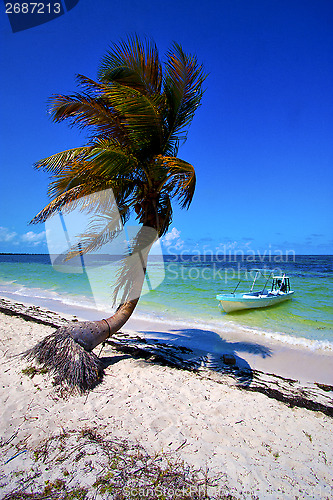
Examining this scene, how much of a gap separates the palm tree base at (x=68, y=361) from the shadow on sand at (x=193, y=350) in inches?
42.9

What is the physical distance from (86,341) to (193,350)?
3777mm

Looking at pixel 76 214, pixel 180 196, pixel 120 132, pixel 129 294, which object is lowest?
pixel 129 294

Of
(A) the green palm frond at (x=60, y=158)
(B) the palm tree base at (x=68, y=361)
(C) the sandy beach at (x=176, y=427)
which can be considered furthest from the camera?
(A) the green palm frond at (x=60, y=158)

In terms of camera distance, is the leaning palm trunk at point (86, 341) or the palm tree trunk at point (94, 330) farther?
the palm tree trunk at point (94, 330)

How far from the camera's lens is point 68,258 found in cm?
607

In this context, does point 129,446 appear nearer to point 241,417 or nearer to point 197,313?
point 241,417

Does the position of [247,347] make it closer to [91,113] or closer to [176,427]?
[176,427]

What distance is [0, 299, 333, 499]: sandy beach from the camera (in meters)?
2.65

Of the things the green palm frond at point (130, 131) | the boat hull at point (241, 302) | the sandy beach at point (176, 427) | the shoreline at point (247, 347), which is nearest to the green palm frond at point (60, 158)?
the green palm frond at point (130, 131)

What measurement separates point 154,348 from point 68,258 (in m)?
3.53

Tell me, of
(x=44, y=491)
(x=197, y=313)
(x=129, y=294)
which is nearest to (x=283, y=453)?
(x=44, y=491)

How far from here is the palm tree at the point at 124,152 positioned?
489 cm

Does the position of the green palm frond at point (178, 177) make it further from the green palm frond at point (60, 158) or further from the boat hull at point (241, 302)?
the boat hull at point (241, 302)

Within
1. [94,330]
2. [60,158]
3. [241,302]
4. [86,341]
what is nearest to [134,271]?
[94,330]
